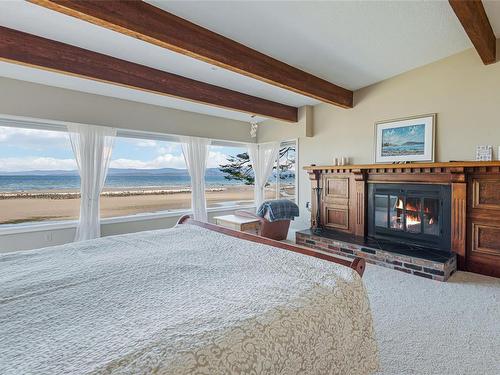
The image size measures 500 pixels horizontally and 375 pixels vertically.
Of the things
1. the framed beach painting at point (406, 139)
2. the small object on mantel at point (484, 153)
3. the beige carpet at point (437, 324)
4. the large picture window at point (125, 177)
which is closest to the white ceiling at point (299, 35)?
the framed beach painting at point (406, 139)

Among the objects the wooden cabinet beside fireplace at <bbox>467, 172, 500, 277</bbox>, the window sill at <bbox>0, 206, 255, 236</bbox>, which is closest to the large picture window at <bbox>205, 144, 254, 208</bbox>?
the window sill at <bbox>0, 206, 255, 236</bbox>

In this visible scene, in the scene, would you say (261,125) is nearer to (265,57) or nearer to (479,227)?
(265,57)

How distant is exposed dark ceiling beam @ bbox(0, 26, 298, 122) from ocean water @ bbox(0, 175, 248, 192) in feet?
6.33

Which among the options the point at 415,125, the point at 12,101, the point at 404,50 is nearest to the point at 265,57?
the point at 404,50

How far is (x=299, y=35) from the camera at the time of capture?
10.0ft

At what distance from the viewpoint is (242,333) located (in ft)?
3.23

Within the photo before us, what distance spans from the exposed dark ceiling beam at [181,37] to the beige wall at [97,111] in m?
2.44

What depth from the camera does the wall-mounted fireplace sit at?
3.73 m

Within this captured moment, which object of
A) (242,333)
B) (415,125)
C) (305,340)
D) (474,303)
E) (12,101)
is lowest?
(474,303)

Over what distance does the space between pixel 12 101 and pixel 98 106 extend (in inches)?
42.4

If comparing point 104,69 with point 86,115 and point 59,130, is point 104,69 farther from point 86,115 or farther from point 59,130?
point 59,130

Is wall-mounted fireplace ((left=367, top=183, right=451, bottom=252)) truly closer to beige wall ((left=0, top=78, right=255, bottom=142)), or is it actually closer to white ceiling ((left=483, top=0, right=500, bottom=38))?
white ceiling ((left=483, top=0, right=500, bottom=38))

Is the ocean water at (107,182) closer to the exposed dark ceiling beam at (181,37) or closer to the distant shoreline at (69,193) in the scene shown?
the distant shoreline at (69,193)

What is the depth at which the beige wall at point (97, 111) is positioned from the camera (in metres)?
3.70
